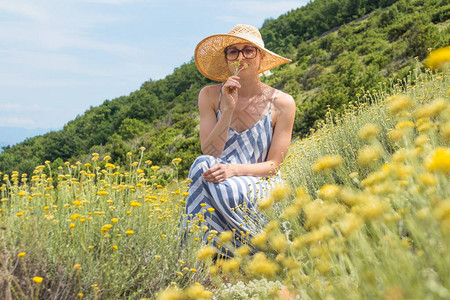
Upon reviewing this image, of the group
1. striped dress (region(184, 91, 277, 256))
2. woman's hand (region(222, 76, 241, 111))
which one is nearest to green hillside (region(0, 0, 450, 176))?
woman's hand (region(222, 76, 241, 111))

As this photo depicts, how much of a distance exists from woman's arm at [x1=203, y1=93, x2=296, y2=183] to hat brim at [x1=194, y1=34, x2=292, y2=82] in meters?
0.45

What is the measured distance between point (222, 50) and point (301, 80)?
720 inches

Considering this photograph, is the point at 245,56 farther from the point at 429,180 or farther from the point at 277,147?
the point at 429,180

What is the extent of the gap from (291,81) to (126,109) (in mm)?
25678

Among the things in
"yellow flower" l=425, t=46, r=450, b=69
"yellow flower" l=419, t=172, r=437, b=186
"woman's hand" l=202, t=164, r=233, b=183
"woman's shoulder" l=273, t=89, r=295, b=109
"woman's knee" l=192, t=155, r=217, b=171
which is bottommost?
"woman's hand" l=202, t=164, r=233, b=183

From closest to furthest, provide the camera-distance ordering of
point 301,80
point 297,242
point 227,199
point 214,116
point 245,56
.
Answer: point 297,242, point 227,199, point 245,56, point 214,116, point 301,80

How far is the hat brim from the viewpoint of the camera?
333cm

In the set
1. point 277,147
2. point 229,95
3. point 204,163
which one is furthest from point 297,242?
point 277,147

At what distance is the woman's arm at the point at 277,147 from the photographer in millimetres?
3023

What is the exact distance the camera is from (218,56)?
362 cm

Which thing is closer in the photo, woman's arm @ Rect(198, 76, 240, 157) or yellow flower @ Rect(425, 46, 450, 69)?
yellow flower @ Rect(425, 46, 450, 69)

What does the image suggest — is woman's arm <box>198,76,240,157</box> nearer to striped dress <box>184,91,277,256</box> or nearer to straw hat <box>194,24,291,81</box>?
striped dress <box>184,91,277,256</box>

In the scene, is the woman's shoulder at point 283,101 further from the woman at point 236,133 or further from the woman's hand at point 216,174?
the woman's hand at point 216,174

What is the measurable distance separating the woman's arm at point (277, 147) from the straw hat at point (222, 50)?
0.47 meters
